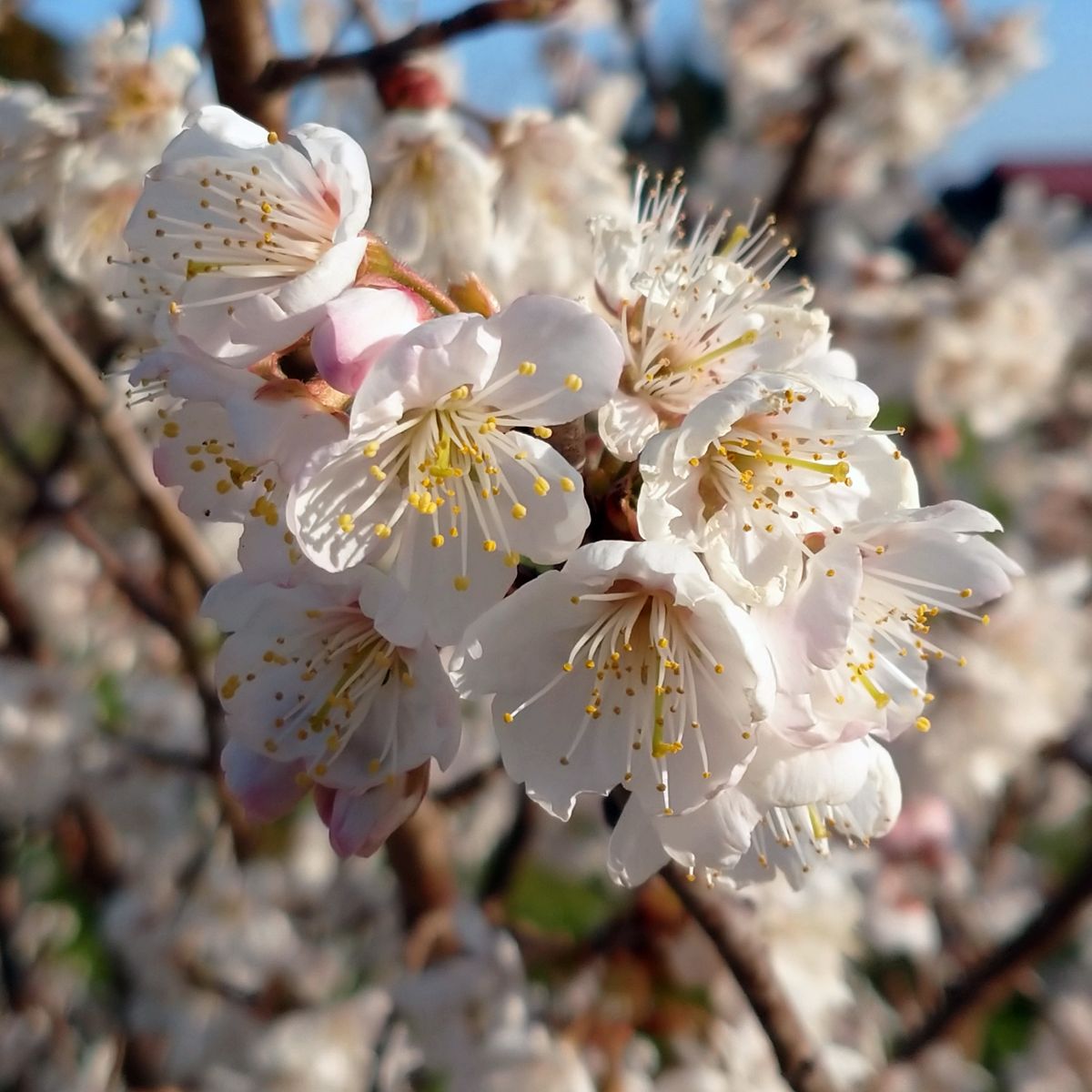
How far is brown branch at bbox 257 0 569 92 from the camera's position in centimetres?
115

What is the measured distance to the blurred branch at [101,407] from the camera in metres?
1.68

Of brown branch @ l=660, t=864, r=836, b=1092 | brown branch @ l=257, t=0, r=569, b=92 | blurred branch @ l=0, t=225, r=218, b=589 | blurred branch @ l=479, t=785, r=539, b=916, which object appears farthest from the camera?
blurred branch @ l=479, t=785, r=539, b=916

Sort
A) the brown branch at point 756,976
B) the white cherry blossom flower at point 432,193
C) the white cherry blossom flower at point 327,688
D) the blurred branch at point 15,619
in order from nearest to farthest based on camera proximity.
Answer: the white cherry blossom flower at point 327,688
the brown branch at point 756,976
the white cherry blossom flower at point 432,193
the blurred branch at point 15,619

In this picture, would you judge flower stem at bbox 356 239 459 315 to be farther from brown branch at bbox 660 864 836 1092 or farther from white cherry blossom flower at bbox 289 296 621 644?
brown branch at bbox 660 864 836 1092

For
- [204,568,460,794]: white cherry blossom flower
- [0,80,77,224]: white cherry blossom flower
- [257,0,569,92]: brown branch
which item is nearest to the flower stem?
[204,568,460,794]: white cherry blossom flower

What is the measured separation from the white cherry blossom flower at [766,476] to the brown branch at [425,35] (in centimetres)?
62

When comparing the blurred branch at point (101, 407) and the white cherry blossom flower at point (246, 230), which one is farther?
the blurred branch at point (101, 407)

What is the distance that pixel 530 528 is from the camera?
0.75m

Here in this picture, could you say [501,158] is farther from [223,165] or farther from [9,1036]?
[9,1036]

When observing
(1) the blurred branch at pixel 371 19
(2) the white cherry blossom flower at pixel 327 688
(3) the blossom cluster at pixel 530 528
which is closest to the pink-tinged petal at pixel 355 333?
(3) the blossom cluster at pixel 530 528

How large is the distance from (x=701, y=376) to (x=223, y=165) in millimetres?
406

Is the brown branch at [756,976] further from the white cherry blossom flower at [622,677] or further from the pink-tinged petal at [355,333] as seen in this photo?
the pink-tinged petal at [355,333]

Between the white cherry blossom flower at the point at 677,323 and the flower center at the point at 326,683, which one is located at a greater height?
the white cherry blossom flower at the point at 677,323

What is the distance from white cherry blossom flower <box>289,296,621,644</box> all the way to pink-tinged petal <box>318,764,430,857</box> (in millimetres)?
157
